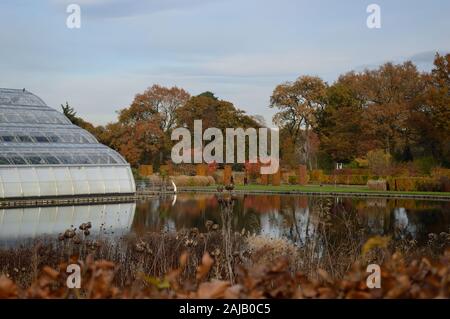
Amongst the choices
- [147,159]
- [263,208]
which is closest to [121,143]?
[147,159]

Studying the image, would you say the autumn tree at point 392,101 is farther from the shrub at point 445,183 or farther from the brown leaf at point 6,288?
the brown leaf at point 6,288

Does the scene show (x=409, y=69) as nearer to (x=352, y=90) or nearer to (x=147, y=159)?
(x=352, y=90)

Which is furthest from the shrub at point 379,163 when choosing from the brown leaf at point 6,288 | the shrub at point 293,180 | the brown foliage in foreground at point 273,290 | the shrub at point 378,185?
the brown leaf at point 6,288

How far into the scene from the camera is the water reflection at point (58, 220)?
2152 cm

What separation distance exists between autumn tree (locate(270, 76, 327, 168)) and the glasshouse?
23.9 metres

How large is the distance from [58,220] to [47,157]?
12.0 meters

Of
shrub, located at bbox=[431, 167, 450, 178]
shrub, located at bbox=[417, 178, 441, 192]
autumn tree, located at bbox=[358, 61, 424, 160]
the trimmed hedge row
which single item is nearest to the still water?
the trimmed hedge row

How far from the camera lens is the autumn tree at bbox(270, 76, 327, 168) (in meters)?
62.4

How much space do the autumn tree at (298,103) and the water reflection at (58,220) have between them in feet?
97.0

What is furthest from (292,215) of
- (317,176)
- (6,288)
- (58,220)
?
(317,176)

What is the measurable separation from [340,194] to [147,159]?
24369 mm

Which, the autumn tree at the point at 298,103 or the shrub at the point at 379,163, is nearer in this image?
the shrub at the point at 379,163

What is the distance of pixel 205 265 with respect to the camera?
137 inches

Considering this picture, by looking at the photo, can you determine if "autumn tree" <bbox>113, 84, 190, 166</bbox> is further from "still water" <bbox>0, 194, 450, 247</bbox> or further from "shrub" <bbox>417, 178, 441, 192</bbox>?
"shrub" <bbox>417, 178, 441, 192</bbox>
